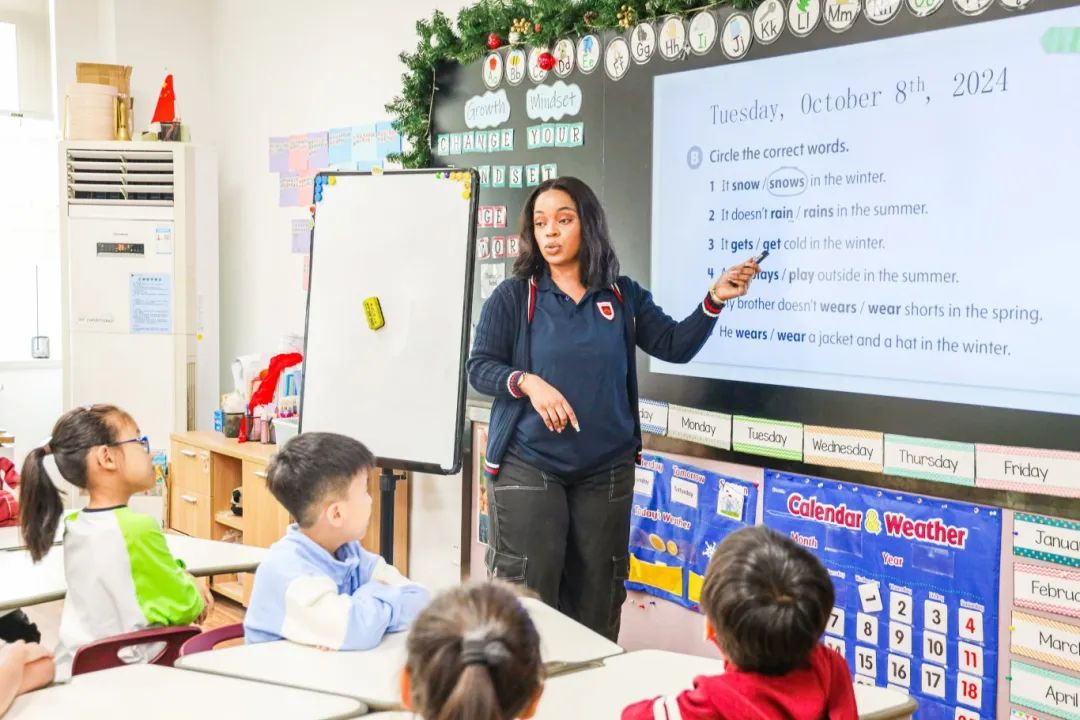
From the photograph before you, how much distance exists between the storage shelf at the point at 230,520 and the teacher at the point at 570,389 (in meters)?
2.08

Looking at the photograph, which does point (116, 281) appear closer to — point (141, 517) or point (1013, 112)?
point (141, 517)

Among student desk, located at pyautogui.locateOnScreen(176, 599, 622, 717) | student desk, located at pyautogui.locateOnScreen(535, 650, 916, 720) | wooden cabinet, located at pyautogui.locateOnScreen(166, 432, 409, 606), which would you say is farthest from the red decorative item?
student desk, located at pyautogui.locateOnScreen(535, 650, 916, 720)

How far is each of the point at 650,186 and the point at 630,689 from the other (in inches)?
67.9

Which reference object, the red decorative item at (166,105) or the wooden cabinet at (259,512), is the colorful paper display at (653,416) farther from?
the red decorative item at (166,105)

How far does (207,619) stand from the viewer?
456cm

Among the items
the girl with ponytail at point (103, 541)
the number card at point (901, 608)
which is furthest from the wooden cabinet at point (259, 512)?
the number card at point (901, 608)

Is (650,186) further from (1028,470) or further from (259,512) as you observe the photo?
(259,512)

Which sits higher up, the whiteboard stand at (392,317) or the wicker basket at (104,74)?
the wicker basket at (104,74)

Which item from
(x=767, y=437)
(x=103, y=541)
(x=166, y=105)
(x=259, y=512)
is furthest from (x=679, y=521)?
(x=166, y=105)

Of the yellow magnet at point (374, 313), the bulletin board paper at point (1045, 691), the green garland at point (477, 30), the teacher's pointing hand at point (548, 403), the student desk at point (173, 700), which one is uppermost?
the green garland at point (477, 30)

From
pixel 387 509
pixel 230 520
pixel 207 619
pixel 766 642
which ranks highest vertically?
pixel 766 642

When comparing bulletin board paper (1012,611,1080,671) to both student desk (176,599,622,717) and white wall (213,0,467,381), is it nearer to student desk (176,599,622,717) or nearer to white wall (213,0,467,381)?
student desk (176,599,622,717)

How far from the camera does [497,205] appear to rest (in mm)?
3670

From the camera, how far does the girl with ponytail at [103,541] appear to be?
221 cm
